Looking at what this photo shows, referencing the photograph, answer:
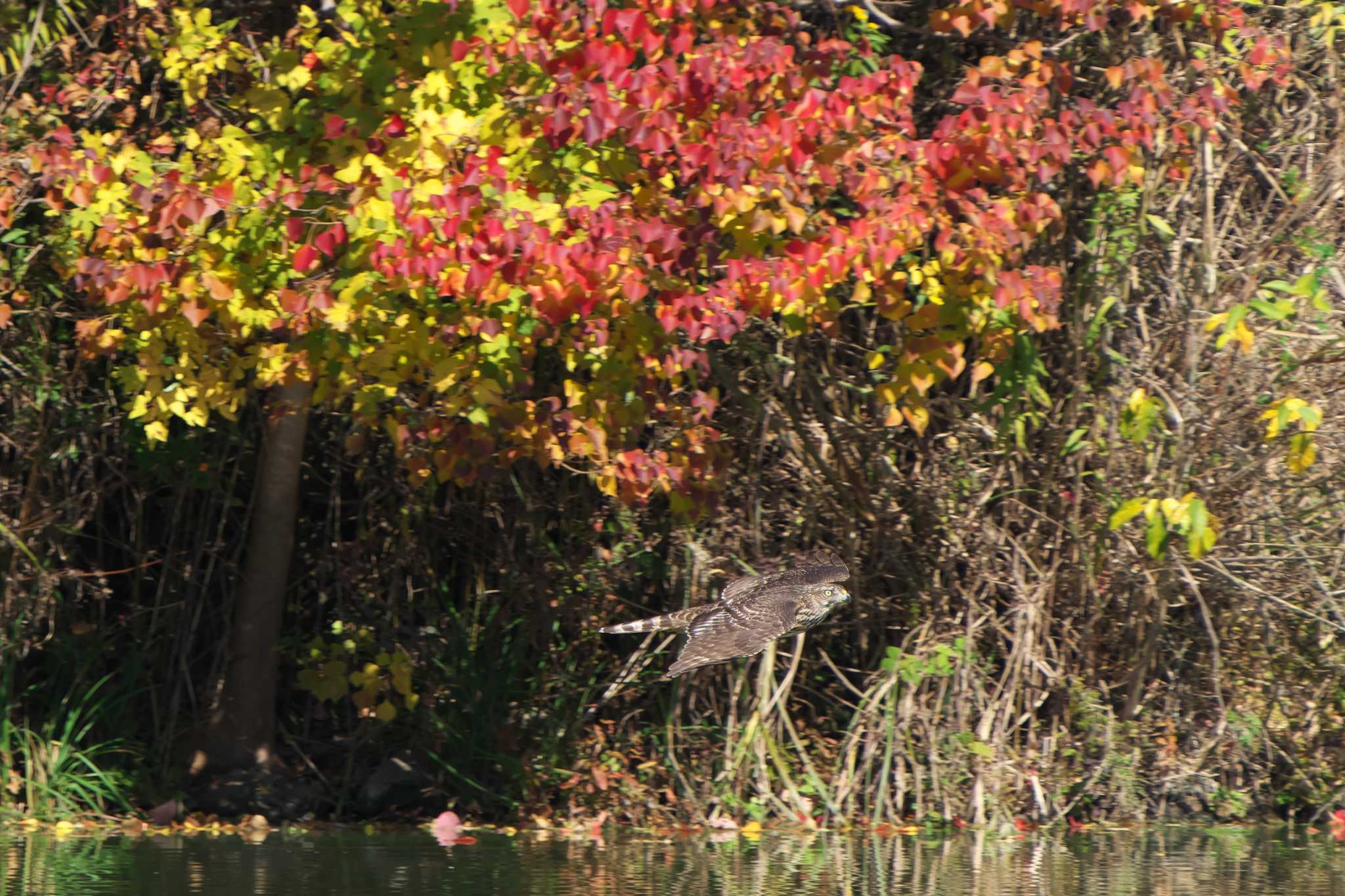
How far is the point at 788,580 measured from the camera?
655 cm

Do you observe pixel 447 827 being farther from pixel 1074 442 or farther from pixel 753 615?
pixel 1074 442

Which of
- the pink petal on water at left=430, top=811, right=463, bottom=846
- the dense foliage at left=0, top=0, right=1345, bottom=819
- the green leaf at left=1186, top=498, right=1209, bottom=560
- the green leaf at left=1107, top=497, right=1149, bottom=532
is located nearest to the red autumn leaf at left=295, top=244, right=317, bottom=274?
the dense foliage at left=0, top=0, right=1345, bottom=819

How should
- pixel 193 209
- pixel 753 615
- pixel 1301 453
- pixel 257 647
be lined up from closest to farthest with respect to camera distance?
pixel 193 209 → pixel 1301 453 → pixel 753 615 → pixel 257 647

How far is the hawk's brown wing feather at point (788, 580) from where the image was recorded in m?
6.49

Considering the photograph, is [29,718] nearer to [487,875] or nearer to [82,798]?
[82,798]

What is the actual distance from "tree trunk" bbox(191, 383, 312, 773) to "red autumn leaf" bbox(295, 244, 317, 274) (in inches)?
76.6

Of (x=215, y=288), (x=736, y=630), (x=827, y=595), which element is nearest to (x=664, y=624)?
(x=736, y=630)

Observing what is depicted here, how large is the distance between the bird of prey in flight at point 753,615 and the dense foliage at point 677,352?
405 mm

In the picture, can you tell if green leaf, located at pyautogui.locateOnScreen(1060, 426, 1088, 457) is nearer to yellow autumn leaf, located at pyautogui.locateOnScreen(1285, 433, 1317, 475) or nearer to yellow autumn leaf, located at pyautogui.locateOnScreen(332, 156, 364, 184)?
yellow autumn leaf, located at pyautogui.locateOnScreen(1285, 433, 1317, 475)

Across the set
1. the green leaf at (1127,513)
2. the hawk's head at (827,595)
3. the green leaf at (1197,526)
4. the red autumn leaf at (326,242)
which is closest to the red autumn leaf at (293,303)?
the red autumn leaf at (326,242)

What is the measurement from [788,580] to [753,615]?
300mm

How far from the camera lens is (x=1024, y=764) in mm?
7289

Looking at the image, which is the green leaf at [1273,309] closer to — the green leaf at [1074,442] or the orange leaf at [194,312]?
the green leaf at [1074,442]

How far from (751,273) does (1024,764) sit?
270cm
